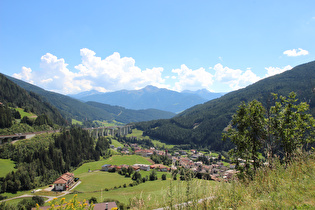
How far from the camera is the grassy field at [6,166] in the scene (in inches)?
1884

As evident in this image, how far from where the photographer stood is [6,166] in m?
52.2

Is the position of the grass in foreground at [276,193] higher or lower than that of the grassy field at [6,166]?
higher

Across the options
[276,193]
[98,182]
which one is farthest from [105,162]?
[276,193]

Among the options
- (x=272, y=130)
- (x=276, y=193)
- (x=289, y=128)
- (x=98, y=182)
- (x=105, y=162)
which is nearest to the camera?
(x=276, y=193)

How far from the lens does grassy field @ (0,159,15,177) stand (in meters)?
47.9

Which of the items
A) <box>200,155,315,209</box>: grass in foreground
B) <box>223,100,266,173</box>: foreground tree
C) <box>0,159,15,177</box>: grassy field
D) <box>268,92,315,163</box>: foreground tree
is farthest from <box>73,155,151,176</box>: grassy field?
<box>200,155,315,209</box>: grass in foreground

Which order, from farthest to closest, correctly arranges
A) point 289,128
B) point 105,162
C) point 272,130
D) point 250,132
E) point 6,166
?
point 105,162
point 6,166
point 250,132
point 272,130
point 289,128

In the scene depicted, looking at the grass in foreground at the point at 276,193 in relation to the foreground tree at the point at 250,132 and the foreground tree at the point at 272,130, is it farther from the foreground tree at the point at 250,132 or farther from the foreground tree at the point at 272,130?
the foreground tree at the point at 250,132

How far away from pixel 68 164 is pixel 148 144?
245ft

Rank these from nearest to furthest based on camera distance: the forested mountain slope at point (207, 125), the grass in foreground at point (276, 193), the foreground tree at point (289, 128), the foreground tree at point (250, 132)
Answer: the grass in foreground at point (276, 193), the foreground tree at point (289, 128), the foreground tree at point (250, 132), the forested mountain slope at point (207, 125)

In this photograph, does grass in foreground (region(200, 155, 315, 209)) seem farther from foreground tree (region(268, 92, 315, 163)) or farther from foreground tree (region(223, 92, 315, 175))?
foreground tree (region(268, 92, 315, 163))

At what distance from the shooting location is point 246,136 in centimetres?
1241

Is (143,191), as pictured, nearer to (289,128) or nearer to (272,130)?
(272,130)

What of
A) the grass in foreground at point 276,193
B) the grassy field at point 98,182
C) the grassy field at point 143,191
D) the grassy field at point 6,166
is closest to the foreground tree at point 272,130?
the grass in foreground at point 276,193
